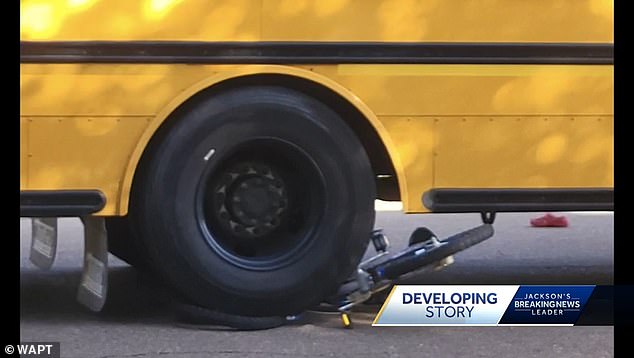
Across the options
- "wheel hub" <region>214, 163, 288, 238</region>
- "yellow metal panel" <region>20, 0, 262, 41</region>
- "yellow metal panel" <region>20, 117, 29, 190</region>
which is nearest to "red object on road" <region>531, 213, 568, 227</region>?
"wheel hub" <region>214, 163, 288, 238</region>

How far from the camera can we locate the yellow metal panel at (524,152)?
504 centimetres

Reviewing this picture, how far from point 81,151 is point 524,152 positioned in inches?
87.1

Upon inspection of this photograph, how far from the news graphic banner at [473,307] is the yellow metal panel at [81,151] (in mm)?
1538

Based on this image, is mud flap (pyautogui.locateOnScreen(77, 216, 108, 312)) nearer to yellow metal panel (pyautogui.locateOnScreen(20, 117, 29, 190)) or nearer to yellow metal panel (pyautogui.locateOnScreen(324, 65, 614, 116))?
yellow metal panel (pyautogui.locateOnScreen(20, 117, 29, 190))

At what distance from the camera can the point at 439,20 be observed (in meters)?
4.98

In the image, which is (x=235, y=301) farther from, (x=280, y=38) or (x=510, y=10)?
(x=510, y=10)

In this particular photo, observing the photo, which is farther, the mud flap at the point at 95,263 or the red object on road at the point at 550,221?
the red object on road at the point at 550,221

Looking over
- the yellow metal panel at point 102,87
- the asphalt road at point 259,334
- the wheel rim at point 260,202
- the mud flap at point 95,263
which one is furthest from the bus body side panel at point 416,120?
the asphalt road at point 259,334

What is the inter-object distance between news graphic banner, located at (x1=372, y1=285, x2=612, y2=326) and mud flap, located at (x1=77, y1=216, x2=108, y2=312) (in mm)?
1423

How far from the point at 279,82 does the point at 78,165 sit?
1074 millimetres

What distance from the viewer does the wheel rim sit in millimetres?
5055

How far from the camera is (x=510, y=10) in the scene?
5.01m

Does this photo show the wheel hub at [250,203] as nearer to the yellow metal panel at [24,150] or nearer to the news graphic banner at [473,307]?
the news graphic banner at [473,307]
